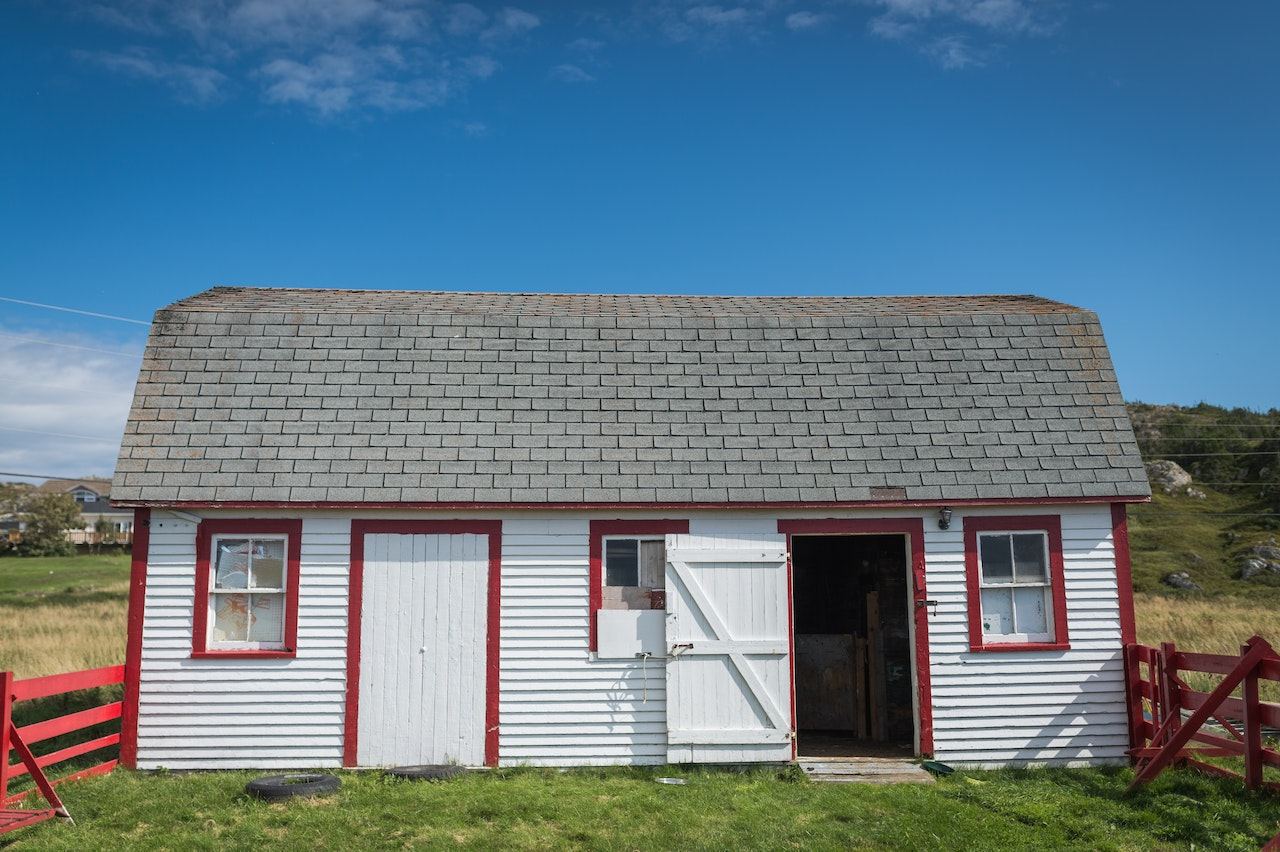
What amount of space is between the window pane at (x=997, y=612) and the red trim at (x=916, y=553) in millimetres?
761

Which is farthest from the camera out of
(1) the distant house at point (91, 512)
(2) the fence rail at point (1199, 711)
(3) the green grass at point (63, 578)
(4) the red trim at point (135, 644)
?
(1) the distant house at point (91, 512)

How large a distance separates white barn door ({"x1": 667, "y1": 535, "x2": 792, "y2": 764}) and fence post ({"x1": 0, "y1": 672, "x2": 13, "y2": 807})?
656 centimetres

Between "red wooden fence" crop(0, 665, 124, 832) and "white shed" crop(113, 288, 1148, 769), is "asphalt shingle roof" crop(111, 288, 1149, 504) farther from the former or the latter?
"red wooden fence" crop(0, 665, 124, 832)

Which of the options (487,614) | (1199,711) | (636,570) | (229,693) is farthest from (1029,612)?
(229,693)

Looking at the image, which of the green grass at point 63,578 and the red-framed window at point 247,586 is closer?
the red-framed window at point 247,586

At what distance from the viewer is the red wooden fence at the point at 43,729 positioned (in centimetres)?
876

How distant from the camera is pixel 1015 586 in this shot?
11.7m

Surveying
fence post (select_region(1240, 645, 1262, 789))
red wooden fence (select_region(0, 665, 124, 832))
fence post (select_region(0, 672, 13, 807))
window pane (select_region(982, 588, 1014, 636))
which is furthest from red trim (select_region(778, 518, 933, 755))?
fence post (select_region(0, 672, 13, 807))

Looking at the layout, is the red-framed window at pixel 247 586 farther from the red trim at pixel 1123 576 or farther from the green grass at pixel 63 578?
the green grass at pixel 63 578

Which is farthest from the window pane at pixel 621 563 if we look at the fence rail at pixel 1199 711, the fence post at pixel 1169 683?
the fence post at pixel 1169 683

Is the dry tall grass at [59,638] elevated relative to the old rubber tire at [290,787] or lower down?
elevated

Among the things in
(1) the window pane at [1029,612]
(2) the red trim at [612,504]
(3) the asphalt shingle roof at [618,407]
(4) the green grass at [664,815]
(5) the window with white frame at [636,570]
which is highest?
(3) the asphalt shingle roof at [618,407]

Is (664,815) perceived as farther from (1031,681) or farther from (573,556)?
(1031,681)

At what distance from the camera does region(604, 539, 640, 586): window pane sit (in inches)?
456
